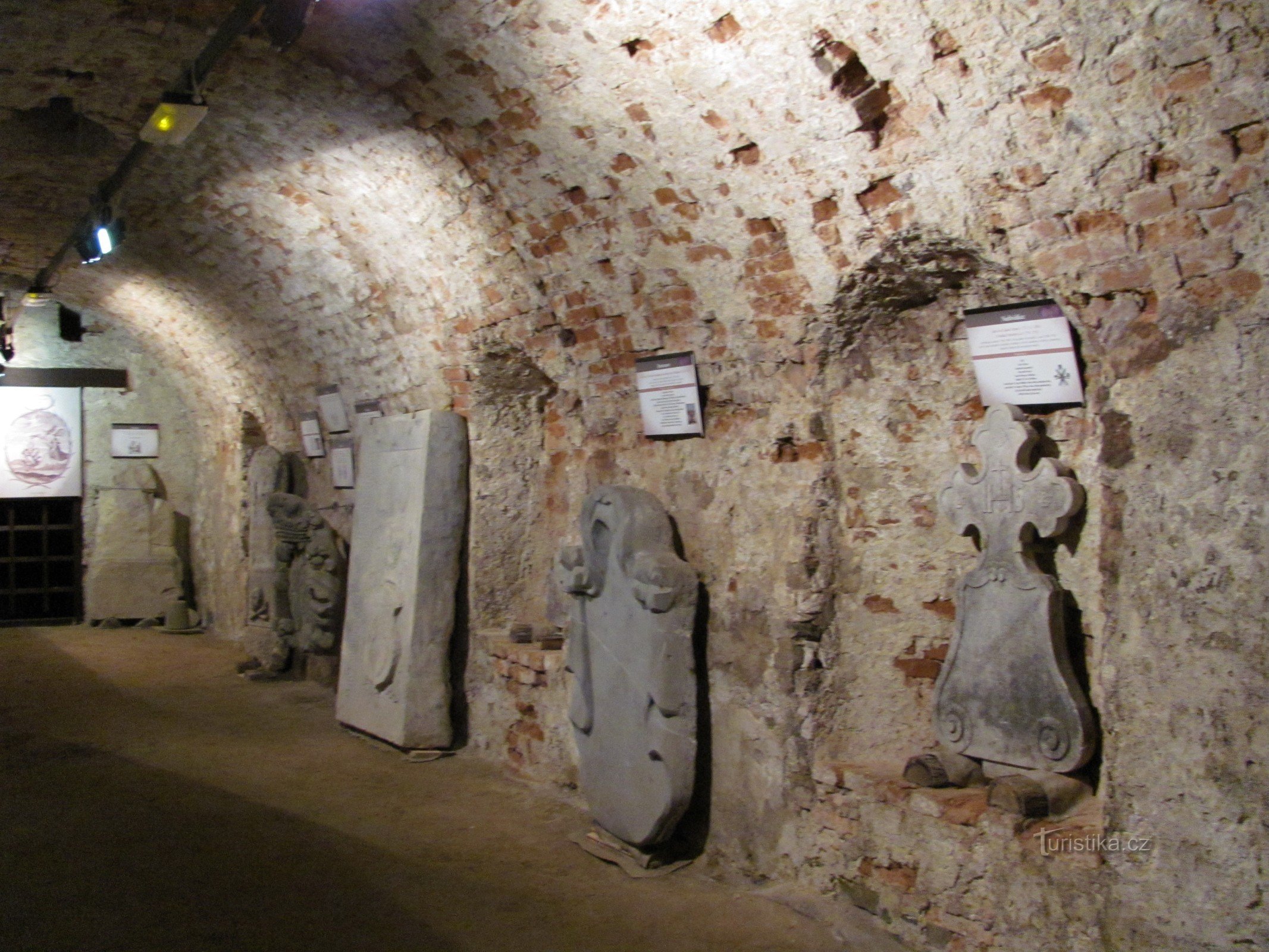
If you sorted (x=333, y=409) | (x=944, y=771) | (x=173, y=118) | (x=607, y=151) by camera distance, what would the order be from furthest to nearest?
(x=333, y=409) → (x=173, y=118) → (x=607, y=151) → (x=944, y=771)

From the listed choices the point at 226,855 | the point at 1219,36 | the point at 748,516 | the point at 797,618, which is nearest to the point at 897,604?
the point at 797,618

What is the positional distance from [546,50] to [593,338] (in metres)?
1.29

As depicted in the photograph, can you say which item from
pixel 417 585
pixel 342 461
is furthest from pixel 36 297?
pixel 417 585

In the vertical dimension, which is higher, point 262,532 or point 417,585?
point 262,532

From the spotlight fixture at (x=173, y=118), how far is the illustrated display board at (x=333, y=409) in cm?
279

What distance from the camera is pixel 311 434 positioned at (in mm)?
7734

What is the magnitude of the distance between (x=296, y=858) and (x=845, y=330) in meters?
2.85

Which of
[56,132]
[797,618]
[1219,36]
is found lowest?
[797,618]

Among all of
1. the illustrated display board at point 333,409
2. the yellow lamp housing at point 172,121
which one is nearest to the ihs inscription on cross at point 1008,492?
the yellow lamp housing at point 172,121

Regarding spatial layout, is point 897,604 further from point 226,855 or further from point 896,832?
point 226,855

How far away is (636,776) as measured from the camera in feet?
13.0

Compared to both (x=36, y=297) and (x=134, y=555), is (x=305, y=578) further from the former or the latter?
(x=134, y=555)

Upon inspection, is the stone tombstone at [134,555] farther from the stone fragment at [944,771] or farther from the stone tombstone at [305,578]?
the stone fragment at [944,771]

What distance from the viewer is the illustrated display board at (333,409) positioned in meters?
7.09
